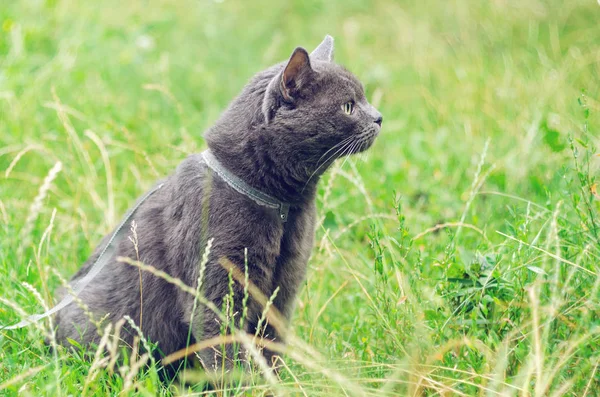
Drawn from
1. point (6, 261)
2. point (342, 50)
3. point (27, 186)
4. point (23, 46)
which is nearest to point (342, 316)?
point (6, 261)

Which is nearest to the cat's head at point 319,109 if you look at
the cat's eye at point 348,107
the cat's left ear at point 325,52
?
the cat's eye at point 348,107

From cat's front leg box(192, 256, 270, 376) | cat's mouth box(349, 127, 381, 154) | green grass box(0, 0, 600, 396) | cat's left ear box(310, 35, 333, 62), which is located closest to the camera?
green grass box(0, 0, 600, 396)

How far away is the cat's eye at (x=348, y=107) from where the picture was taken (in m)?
2.46

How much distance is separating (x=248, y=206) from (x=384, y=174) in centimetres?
177

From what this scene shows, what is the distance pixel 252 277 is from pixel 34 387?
808mm

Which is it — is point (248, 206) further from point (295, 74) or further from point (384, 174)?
point (384, 174)

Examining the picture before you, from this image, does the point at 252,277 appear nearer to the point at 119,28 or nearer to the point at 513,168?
the point at 513,168

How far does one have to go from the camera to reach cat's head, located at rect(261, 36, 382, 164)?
7.64 feet

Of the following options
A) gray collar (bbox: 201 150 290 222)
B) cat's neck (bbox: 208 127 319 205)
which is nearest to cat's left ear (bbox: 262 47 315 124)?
cat's neck (bbox: 208 127 319 205)

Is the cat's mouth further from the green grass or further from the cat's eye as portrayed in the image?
the green grass

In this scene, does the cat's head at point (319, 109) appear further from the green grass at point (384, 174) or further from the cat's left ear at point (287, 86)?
the green grass at point (384, 174)

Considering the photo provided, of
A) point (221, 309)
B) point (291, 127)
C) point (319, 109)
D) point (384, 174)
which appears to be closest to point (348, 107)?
point (319, 109)

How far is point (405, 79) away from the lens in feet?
17.5

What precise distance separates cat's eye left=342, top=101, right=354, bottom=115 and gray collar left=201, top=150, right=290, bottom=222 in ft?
1.41
